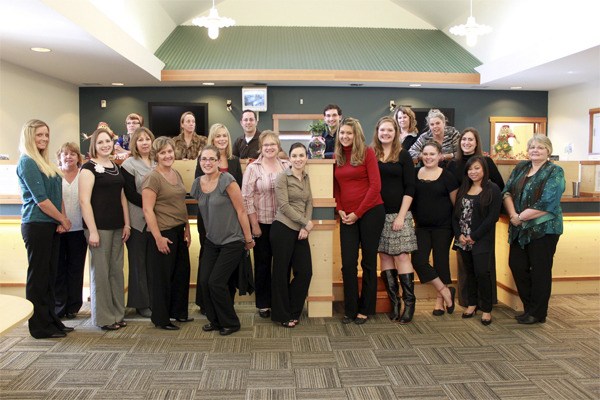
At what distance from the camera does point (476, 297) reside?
443 cm

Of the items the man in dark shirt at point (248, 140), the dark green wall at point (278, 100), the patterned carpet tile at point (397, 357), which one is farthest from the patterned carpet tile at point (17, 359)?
the dark green wall at point (278, 100)

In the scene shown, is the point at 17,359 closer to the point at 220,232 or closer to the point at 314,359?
the point at 220,232

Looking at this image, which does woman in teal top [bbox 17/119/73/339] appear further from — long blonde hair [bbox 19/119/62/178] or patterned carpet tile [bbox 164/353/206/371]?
patterned carpet tile [bbox 164/353/206/371]

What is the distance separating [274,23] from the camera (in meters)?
11.4

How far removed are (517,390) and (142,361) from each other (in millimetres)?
2412

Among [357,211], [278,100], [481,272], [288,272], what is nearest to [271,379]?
[288,272]

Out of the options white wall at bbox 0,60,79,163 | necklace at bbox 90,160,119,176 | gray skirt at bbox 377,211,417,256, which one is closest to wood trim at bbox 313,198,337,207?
gray skirt at bbox 377,211,417,256

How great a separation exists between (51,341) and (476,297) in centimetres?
349

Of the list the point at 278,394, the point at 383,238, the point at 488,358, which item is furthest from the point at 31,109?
the point at 488,358

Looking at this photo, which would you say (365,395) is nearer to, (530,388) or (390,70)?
(530,388)

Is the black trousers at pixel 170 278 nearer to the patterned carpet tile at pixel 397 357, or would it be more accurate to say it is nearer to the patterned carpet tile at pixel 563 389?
the patterned carpet tile at pixel 397 357

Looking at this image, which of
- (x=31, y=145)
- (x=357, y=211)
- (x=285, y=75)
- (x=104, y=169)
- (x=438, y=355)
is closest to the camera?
(x=438, y=355)

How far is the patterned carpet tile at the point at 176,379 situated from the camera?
3.07 meters

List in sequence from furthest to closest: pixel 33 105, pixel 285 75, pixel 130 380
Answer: pixel 285 75 < pixel 33 105 < pixel 130 380
